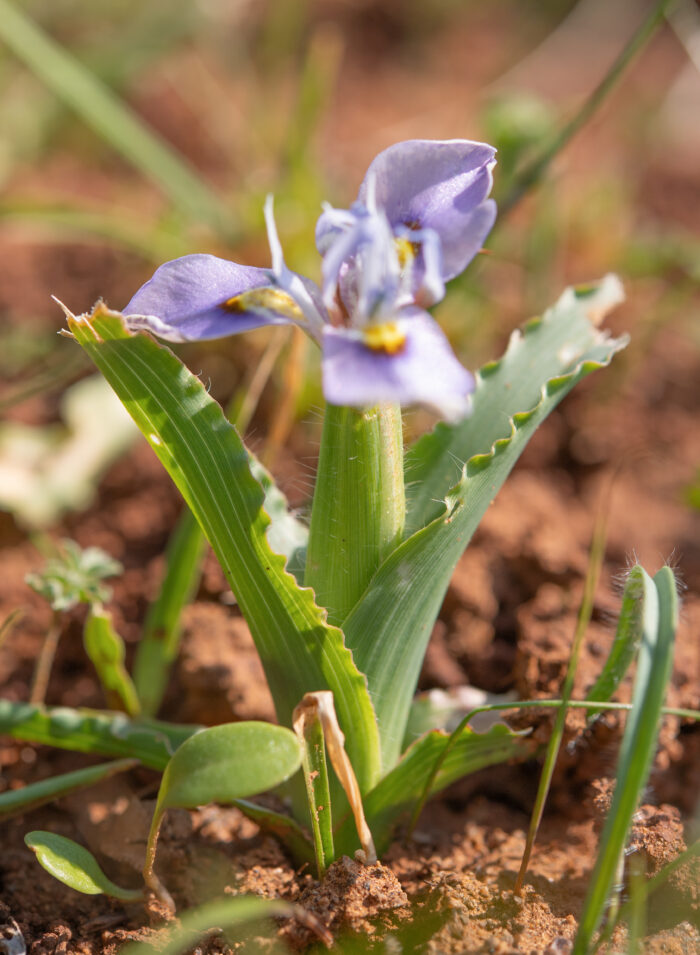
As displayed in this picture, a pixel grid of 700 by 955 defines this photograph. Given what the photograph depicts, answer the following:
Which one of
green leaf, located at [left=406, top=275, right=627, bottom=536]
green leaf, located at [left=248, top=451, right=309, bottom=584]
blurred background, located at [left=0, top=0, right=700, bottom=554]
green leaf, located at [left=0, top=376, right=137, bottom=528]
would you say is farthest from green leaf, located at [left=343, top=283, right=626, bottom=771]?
green leaf, located at [left=0, top=376, right=137, bottom=528]

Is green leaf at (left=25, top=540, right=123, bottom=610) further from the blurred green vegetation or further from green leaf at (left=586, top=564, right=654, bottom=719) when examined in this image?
green leaf at (left=586, top=564, right=654, bottom=719)

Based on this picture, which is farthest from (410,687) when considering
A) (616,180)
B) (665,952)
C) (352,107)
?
(352,107)

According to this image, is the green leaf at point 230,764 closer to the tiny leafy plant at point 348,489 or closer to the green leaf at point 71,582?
the tiny leafy plant at point 348,489

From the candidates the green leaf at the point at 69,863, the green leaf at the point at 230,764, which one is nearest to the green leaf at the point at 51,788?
the green leaf at the point at 69,863

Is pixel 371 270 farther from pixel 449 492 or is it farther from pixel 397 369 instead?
pixel 449 492

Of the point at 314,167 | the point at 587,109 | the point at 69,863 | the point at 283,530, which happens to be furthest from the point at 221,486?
the point at 314,167

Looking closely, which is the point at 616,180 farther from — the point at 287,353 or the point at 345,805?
the point at 345,805
